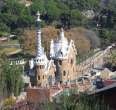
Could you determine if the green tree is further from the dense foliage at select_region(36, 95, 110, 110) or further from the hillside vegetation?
the hillside vegetation

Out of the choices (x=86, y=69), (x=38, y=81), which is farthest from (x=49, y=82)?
(x=86, y=69)

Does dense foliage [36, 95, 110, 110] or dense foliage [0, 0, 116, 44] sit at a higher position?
dense foliage [36, 95, 110, 110]

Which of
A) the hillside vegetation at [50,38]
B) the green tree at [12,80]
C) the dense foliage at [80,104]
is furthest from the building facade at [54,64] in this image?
the dense foliage at [80,104]

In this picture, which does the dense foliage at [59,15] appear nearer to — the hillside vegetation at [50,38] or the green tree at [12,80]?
the hillside vegetation at [50,38]

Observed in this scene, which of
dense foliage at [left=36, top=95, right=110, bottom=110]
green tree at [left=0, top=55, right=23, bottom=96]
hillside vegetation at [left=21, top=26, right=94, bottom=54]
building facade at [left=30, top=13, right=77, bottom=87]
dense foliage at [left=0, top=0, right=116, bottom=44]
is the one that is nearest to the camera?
dense foliage at [left=36, top=95, right=110, bottom=110]

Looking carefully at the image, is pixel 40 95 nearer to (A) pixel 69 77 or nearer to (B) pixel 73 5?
(A) pixel 69 77

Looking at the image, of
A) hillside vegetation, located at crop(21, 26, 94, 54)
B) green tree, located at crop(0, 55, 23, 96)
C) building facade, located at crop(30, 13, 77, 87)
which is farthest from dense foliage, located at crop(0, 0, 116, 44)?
green tree, located at crop(0, 55, 23, 96)

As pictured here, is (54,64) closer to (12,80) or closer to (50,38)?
(12,80)

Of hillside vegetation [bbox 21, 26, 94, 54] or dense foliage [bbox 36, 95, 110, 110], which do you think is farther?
hillside vegetation [bbox 21, 26, 94, 54]

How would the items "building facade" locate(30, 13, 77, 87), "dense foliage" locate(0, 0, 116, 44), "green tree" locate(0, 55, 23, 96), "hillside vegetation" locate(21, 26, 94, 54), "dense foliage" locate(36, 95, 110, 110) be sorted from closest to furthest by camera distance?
"dense foliage" locate(36, 95, 110, 110) → "green tree" locate(0, 55, 23, 96) → "building facade" locate(30, 13, 77, 87) → "hillside vegetation" locate(21, 26, 94, 54) → "dense foliage" locate(0, 0, 116, 44)

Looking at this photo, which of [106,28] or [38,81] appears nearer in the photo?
[38,81]

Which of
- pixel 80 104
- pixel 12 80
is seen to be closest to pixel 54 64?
pixel 12 80
